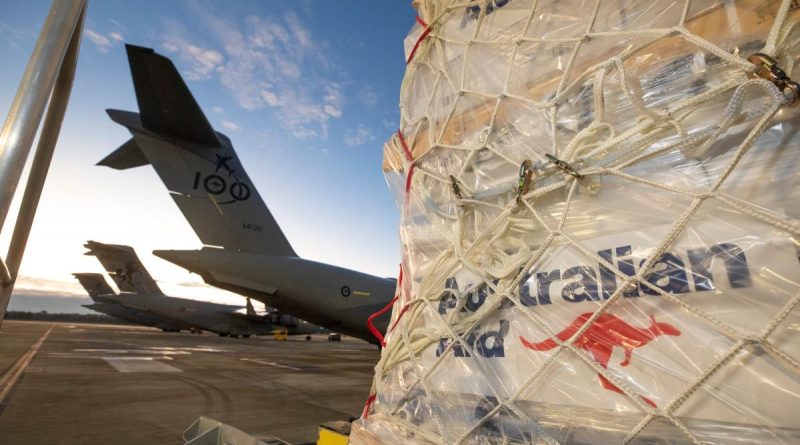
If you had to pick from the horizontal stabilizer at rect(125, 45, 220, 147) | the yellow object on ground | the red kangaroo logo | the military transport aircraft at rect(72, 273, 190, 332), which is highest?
the horizontal stabilizer at rect(125, 45, 220, 147)

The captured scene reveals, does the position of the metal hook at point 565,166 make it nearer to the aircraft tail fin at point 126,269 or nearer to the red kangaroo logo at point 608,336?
the red kangaroo logo at point 608,336

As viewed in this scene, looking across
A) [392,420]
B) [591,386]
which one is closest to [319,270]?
[392,420]

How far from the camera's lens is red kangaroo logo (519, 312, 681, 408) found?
104 centimetres

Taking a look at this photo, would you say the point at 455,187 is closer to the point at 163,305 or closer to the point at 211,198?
the point at 211,198

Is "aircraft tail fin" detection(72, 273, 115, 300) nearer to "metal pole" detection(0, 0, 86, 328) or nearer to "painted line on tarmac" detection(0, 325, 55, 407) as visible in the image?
"painted line on tarmac" detection(0, 325, 55, 407)

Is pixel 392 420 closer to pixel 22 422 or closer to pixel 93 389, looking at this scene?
pixel 22 422

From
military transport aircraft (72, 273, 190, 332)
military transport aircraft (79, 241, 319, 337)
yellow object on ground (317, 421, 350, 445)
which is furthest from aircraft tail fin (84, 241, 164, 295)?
yellow object on ground (317, 421, 350, 445)

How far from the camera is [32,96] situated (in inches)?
37.9

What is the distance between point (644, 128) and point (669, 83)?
0.18 m

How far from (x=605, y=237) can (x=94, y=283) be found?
119 ft

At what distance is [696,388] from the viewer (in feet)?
3.07

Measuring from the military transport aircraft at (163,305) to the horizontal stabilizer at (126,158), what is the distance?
17.3 m

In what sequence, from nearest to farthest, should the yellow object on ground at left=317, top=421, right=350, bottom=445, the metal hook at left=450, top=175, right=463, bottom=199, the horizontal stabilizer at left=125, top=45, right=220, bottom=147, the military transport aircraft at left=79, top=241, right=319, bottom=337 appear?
the metal hook at left=450, top=175, right=463, bottom=199
the yellow object on ground at left=317, top=421, right=350, bottom=445
the horizontal stabilizer at left=125, top=45, right=220, bottom=147
the military transport aircraft at left=79, top=241, right=319, bottom=337

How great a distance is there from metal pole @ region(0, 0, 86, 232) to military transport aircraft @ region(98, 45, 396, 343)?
19.9 ft
